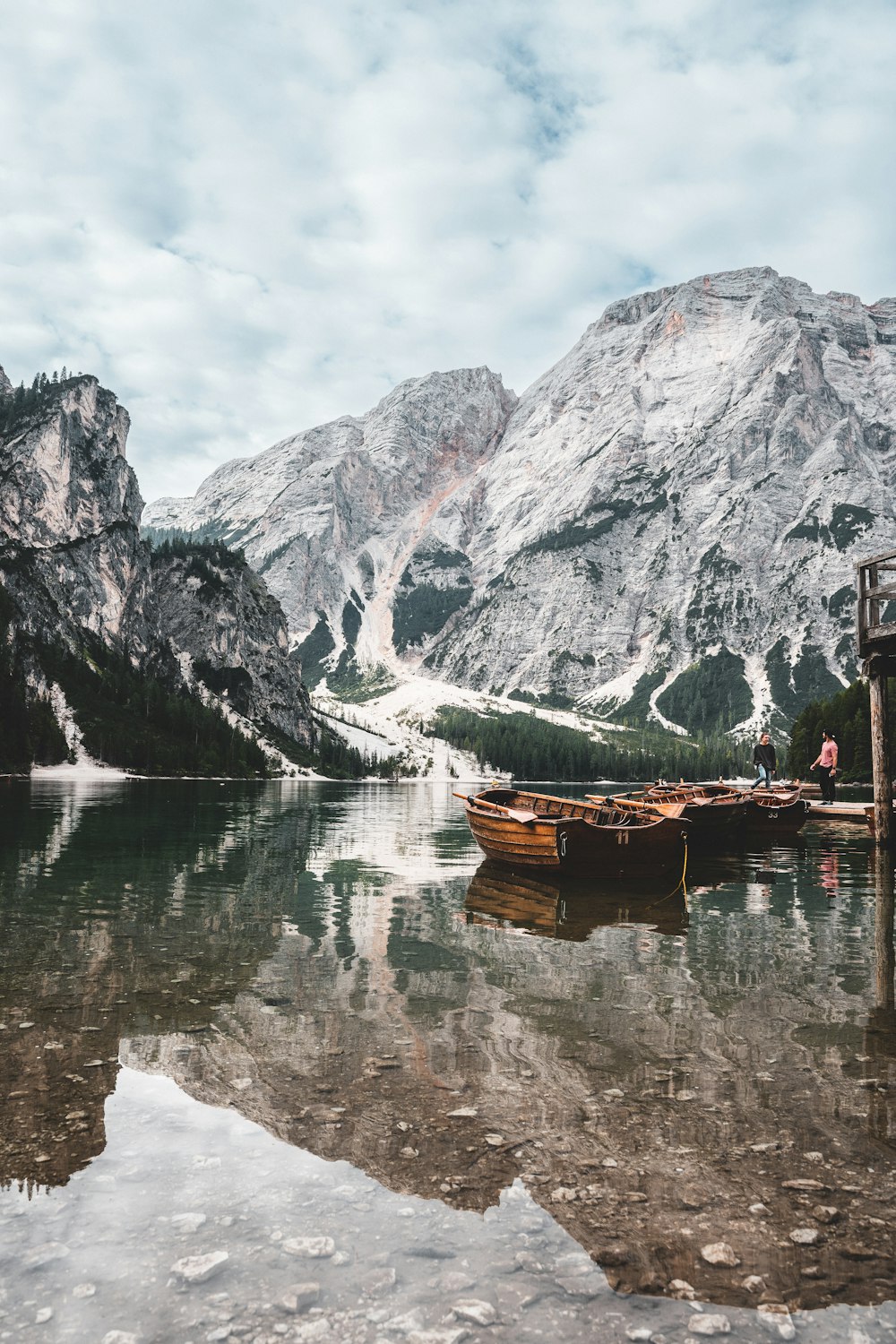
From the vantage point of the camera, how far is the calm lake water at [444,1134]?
5551mm

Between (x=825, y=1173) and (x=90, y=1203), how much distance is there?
260 inches

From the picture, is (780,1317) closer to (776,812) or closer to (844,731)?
(776,812)

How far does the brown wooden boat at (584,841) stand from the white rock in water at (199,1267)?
21825 millimetres

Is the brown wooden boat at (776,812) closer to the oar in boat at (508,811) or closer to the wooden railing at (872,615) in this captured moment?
the wooden railing at (872,615)

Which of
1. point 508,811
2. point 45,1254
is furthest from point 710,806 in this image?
point 45,1254

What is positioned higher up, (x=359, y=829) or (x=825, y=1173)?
(x=825, y=1173)

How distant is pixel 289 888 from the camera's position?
26.5 metres

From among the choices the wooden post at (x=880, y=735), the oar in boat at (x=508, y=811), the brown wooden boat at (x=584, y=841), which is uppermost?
the wooden post at (x=880, y=735)

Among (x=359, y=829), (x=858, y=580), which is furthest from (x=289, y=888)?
(x=359, y=829)

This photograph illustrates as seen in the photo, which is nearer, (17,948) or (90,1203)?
(90,1203)

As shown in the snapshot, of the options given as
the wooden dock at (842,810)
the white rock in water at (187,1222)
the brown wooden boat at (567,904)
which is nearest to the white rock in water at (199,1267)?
the white rock in water at (187,1222)

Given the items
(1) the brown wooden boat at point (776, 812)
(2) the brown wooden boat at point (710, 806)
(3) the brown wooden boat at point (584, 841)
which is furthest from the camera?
(1) the brown wooden boat at point (776, 812)

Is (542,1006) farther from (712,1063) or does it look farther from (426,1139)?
(426,1139)

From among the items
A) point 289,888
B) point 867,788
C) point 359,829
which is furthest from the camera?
point 867,788
